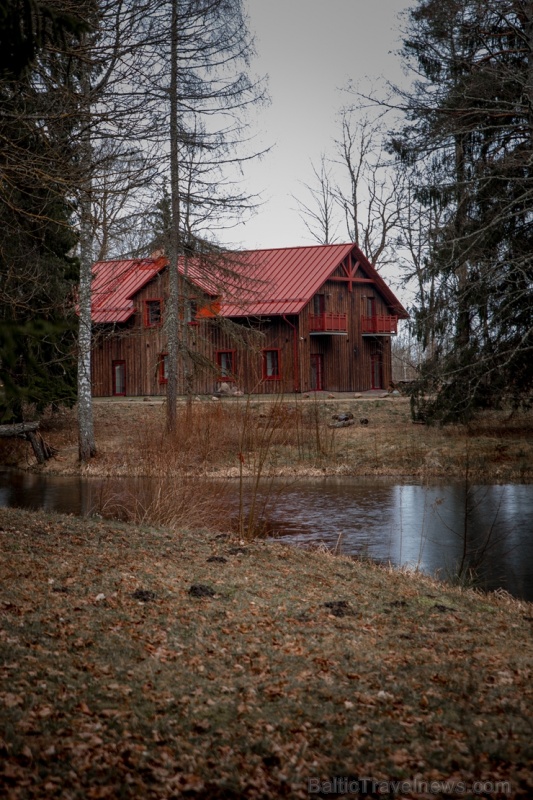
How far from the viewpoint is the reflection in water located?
12.7 m

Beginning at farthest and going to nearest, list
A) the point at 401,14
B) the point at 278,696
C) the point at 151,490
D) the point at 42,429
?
the point at 42,429, the point at 401,14, the point at 151,490, the point at 278,696

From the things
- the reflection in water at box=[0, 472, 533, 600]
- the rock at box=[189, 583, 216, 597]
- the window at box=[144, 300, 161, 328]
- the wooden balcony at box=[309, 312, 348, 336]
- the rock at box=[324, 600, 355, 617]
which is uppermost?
the window at box=[144, 300, 161, 328]

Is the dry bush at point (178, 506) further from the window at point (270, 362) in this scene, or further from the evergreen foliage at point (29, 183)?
the window at point (270, 362)

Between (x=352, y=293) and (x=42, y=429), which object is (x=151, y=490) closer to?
(x=42, y=429)

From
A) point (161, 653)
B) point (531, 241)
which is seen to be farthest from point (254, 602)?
point (531, 241)

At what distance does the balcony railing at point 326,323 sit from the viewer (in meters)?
37.5

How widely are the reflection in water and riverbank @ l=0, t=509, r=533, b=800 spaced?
331 cm

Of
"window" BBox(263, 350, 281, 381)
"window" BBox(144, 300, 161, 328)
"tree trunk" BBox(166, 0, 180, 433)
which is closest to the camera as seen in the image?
"tree trunk" BBox(166, 0, 180, 433)

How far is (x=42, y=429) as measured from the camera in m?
28.6

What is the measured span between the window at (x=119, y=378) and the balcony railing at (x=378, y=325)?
452 inches

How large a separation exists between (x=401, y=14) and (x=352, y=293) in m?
20.4

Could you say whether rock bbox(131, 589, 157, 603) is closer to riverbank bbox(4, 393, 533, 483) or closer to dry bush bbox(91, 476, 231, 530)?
dry bush bbox(91, 476, 231, 530)

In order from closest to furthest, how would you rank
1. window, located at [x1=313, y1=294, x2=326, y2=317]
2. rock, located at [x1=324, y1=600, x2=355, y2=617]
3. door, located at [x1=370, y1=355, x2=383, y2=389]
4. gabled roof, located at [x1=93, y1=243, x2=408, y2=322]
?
1. rock, located at [x1=324, y1=600, x2=355, y2=617]
2. gabled roof, located at [x1=93, y1=243, x2=408, y2=322]
3. window, located at [x1=313, y1=294, x2=326, y2=317]
4. door, located at [x1=370, y1=355, x2=383, y2=389]

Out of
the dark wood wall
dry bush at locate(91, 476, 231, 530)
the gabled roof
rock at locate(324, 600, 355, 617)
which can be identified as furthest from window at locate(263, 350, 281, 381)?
rock at locate(324, 600, 355, 617)
